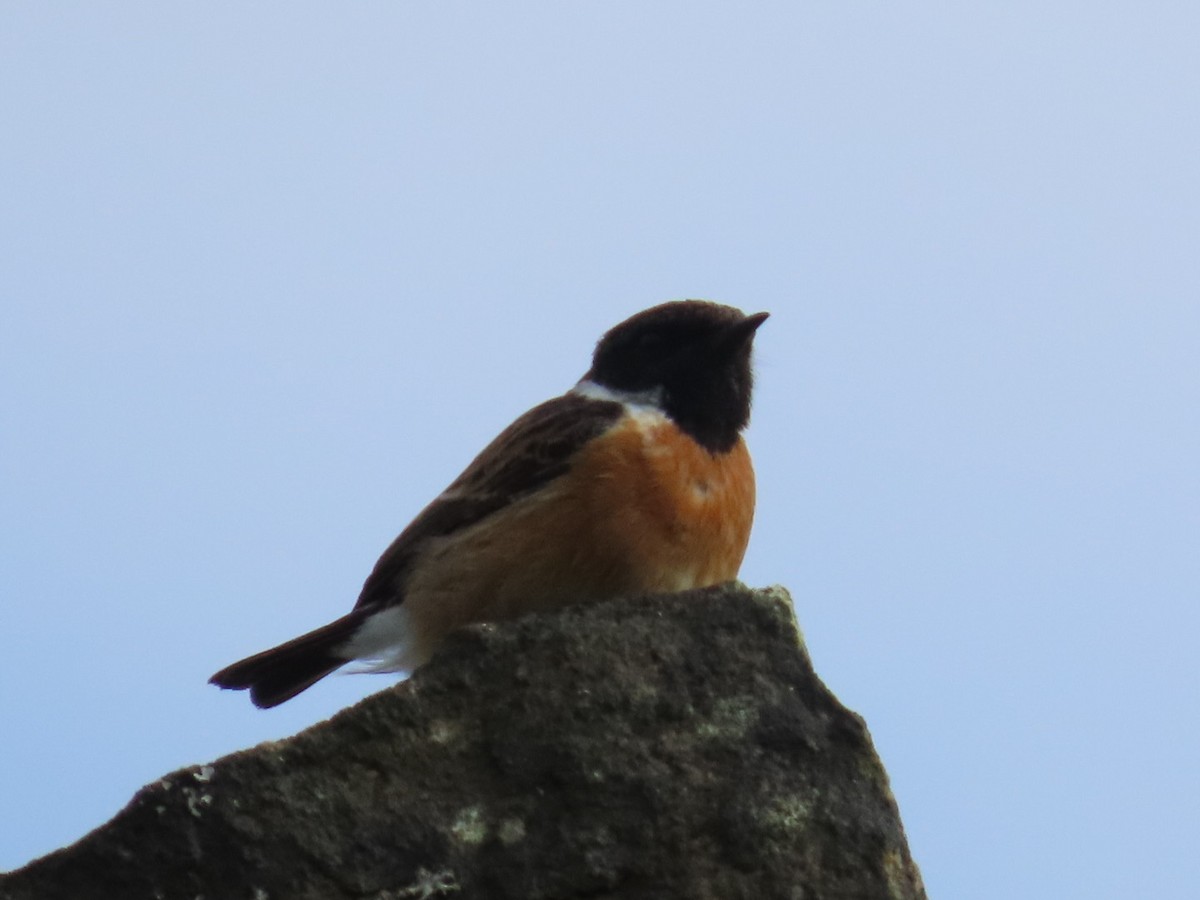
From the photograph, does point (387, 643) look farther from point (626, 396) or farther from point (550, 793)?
point (550, 793)

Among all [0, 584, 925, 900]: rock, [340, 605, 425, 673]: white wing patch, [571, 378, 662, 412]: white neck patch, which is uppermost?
[571, 378, 662, 412]: white neck patch

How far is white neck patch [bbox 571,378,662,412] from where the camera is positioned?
678 cm

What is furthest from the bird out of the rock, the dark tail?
the rock

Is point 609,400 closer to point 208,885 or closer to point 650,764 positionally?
point 650,764

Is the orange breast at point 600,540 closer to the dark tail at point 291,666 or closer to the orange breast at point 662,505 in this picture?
the orange breast at point 662,505

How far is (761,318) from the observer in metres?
7.00

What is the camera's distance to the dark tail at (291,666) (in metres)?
6.38

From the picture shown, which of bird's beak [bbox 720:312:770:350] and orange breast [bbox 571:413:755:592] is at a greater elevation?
bird's beak [bbox 720:312:770:350]

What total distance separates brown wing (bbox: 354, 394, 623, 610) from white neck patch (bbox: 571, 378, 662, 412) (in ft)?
0.54

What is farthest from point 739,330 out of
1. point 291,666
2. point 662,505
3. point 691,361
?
point 291,666

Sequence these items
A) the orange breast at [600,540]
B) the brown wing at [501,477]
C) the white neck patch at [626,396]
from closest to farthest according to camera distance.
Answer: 1. the orange breast at [600,540]
2. the brown wing at [501,477]
3. the white neck patch at [626,396]

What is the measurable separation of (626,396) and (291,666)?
184 centimetres

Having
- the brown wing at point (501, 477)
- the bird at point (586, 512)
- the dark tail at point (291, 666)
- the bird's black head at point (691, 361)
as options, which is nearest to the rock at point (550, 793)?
the bird at point (586, 512)

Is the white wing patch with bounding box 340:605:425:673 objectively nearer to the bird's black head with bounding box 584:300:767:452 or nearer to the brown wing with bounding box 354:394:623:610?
the brown wing with bounding box 354:394:623:610
